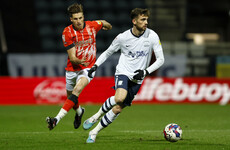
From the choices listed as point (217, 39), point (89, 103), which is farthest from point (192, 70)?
point (217, 39)

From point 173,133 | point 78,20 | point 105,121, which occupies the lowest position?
point 173,133

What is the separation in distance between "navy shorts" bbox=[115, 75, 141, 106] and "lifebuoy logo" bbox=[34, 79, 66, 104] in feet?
29.6

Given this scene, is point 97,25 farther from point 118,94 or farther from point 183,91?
point 183,91

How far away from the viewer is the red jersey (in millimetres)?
7535

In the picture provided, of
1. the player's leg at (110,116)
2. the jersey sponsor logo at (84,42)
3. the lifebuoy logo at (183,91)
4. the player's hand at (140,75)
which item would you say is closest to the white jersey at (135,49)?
the player's hand at (140,75)

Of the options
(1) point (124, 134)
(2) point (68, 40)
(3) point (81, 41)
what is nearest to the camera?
(2) point (68, 40)

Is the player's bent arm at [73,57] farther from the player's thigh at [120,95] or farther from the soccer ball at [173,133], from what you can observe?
the soccer ball at [173,133]

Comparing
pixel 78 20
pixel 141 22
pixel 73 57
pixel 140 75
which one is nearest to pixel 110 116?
pixel 140 75

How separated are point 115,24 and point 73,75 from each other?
44.8ft

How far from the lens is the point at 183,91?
1609 centimetres

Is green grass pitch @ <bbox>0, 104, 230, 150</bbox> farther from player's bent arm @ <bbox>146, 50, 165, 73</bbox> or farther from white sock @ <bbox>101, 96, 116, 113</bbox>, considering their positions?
player's bent arm @ <bbox>146, 50, 165, 73</bbox>

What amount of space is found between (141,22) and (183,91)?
9.61m

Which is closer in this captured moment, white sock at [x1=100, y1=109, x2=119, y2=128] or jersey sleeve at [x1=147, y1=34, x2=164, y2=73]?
white sock at [x1=100, y1=109, x2=119, y2=128]

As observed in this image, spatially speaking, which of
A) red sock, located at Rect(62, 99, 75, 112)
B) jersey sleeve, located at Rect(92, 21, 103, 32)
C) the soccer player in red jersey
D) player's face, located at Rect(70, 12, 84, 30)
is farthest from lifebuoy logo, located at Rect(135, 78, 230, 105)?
red sock, located at Rect(62, 99, 75, 112)
